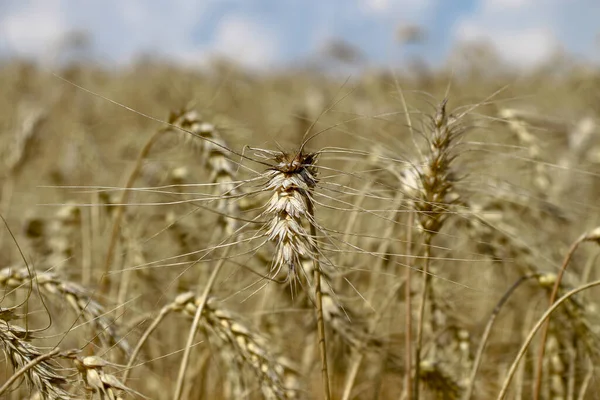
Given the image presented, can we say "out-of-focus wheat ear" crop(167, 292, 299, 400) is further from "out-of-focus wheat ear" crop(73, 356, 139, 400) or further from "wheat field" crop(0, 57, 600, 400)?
"out-of-focus wheat ear" crop(73, 356, 139, 400)

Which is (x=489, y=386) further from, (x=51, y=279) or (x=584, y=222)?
(x=51, y=279)

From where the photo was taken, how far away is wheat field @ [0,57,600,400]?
117cm

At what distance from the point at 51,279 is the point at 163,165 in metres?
1.67

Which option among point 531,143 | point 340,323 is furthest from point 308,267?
point 531,143

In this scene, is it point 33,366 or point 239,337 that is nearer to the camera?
point 33,366

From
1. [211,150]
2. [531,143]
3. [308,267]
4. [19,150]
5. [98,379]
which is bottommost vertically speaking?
[98,379]

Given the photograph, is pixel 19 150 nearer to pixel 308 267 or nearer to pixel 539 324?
pixel 308 267

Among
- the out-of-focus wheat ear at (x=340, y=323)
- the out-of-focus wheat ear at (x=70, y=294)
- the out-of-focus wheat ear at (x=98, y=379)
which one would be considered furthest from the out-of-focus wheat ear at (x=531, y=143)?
the out-of-focus wheat ear at (x=98, y=379)

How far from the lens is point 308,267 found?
1.67m

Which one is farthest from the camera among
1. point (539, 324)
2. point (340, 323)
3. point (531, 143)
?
point (531, 143)

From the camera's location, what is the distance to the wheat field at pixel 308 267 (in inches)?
46.2

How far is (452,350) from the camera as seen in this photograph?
1.96m

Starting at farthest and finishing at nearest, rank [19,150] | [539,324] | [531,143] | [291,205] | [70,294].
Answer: [19,150]
[531,143]
[70,294]
[539,324]
[291,205]

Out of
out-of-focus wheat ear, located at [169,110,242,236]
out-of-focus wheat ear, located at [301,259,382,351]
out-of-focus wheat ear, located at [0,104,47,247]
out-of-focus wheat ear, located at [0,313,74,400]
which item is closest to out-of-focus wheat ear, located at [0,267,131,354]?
out-of-focus wheat ear, located at [0,313,74,400]
